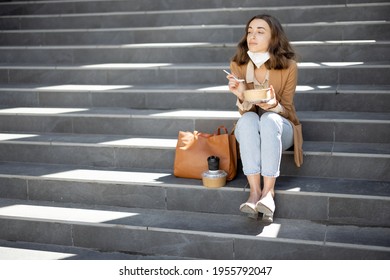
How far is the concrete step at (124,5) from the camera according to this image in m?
5.67

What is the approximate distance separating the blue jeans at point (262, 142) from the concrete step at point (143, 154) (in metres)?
0.46

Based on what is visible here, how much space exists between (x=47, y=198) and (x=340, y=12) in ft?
10.5

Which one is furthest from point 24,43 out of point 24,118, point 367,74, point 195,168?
point 367,74

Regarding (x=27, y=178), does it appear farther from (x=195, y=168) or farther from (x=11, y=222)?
(x=195, y=168)

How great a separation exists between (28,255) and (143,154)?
109cm

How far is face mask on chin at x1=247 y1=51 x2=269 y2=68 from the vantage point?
11.9 feet

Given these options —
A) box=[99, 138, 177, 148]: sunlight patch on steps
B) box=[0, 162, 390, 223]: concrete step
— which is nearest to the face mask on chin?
box=[0, 162, 390, 223]: concrete step

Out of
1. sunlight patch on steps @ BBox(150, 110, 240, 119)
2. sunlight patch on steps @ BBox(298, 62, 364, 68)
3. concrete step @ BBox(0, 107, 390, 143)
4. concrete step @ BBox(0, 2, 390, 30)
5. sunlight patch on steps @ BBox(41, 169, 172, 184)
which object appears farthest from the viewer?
concrete step @ BBox(0, 2, 390, 30)

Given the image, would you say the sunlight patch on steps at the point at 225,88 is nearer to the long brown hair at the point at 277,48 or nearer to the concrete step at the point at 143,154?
the concrete step at the point at 143,154

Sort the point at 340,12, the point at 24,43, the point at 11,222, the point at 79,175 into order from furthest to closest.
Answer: the point at 24,43 < the point at 340,12 < the point at 79,175 < the point at 11,222

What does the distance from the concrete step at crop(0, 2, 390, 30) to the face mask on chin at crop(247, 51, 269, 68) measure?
1.93 meters

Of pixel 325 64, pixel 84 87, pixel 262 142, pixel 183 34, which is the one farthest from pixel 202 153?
pixel 183 34

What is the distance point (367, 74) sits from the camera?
4.55 m

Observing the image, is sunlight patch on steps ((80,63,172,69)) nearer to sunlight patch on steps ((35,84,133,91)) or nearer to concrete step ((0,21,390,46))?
sunlight patch on steps ((35,84,133,91))
